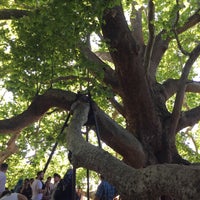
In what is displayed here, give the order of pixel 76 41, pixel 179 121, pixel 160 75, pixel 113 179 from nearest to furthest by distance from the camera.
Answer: pixel 113 179, pixel 76 41, pixel 179 121, pixel 160 75

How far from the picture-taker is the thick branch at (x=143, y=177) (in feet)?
7.95

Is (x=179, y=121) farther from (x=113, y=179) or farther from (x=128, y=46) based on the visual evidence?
(x=113, y=179)

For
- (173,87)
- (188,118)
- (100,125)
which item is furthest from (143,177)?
(173,87)

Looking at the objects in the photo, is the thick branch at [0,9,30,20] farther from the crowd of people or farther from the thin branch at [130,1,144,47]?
the thin branch at [130,1,144,47]

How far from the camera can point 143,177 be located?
2.91 m

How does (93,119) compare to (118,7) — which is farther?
(118,7)

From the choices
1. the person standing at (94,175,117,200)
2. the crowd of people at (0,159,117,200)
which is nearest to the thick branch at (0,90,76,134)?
the crowd of people at (0,159,117,200)

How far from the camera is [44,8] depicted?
7.36 metres

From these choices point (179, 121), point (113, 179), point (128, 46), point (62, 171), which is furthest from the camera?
point (62, 171)

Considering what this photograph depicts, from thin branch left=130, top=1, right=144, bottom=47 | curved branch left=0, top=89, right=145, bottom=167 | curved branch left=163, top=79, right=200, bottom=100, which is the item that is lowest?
curved branch left=0, top=89, right=145, bottom=167

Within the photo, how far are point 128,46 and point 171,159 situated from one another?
2.94m

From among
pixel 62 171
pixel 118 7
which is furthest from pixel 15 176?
pixel 118 7

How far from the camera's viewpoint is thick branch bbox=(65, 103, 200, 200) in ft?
7.95

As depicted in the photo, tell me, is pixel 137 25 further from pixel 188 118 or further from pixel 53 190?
pixel 53 190
